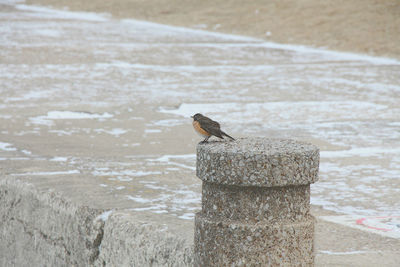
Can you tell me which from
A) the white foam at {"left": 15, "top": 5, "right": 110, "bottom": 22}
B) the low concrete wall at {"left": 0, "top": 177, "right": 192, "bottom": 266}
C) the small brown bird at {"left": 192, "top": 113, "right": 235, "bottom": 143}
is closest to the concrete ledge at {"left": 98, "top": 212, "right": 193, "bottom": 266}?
the low concrete wall at {"left": 0, "top": 177, "right": 192, "bottom": 266}

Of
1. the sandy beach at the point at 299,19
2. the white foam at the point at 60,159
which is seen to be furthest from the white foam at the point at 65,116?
the sandy beach at the point at 299,19

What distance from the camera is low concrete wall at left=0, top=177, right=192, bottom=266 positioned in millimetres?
4051

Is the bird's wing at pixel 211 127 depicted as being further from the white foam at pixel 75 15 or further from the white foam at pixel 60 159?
the white foam at pixel 75 15

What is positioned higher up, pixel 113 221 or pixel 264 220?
pixel 264 220

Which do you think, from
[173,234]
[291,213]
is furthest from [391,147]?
[291,213]

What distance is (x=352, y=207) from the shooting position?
16.1 ft

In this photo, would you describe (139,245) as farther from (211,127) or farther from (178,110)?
(178,110)

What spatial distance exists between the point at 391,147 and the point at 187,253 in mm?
3705

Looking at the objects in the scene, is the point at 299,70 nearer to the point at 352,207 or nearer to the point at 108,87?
the point at 108,87

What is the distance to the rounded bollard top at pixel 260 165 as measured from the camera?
2.90 m

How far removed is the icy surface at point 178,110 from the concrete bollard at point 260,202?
1491 mm

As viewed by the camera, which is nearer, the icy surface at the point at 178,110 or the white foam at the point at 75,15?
the icy surface at the point at 178,110

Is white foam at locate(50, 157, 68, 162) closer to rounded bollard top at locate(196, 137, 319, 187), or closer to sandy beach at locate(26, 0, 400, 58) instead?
rounded bollard top at locate(196, 137, 319, 187)

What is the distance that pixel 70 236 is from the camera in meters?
4.73
